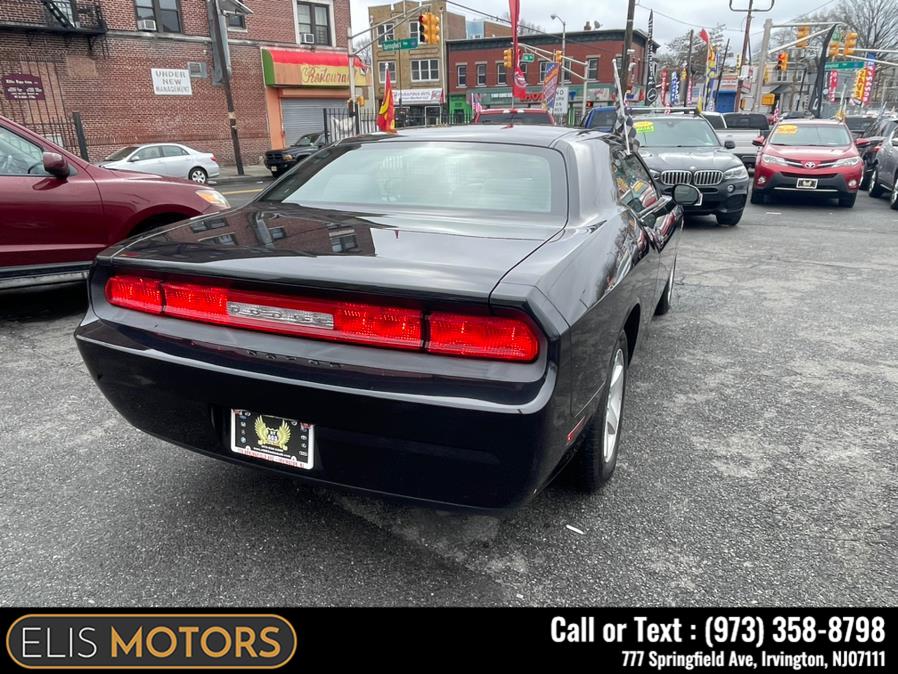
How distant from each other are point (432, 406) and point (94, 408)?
2.61 metres

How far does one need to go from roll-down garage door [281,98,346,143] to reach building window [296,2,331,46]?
96.8 inches

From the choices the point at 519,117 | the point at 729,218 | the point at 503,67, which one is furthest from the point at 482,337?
the point at 503,67

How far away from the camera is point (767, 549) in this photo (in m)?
2.28

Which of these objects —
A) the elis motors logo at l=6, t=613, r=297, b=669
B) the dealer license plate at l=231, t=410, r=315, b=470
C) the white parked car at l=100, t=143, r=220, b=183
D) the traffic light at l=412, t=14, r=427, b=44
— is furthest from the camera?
the traffic light at l=412, t=14, r=427, b=44

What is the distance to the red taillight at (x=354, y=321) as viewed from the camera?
68.2 inches

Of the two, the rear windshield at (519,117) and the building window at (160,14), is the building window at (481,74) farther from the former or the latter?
the rear windshield at (519,117)

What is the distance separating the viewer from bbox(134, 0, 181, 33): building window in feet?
69.5

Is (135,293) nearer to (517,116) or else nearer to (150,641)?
(150,641)

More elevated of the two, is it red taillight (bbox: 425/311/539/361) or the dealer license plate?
red taillight (bbox: 425/311/539/361)

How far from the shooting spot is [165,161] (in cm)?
1648

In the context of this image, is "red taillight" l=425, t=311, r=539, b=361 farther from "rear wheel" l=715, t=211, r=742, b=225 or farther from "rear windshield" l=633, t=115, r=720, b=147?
"rear windshield" l=633, t=115, r=720, b=147

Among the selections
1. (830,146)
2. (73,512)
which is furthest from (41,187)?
(830,146)

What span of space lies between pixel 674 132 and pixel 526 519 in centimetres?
931

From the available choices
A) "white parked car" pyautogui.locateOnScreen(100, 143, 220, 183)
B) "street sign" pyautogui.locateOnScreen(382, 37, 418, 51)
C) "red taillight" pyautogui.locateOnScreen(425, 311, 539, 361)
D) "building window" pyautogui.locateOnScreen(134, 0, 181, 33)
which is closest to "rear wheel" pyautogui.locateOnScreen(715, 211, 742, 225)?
"red taillight" pyautogui.locateOnScreen(425, 311, 539, 361)
